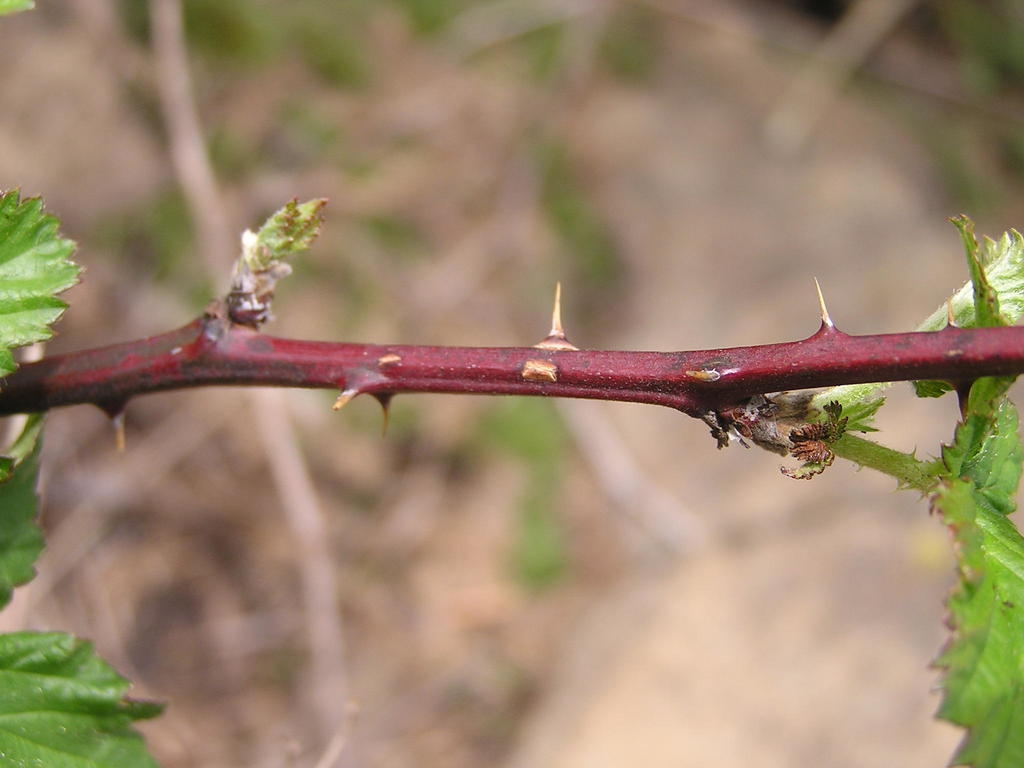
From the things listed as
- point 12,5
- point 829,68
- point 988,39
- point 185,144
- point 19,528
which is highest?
point 988,39

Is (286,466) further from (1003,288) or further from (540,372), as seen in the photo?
(1003,288)

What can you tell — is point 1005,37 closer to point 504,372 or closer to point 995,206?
point 995,206

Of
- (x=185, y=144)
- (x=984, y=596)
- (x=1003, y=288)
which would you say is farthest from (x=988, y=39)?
(x=984, y=596)

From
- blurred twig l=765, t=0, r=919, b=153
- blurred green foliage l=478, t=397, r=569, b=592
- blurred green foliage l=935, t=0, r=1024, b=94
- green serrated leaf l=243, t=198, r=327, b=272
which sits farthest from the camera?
blurred green foliage l=935, t=0, r=1024, b=94

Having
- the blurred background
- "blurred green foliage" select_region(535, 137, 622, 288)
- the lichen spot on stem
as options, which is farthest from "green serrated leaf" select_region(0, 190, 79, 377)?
"blurred green foliage" select_region(535, 137, 622, 288)

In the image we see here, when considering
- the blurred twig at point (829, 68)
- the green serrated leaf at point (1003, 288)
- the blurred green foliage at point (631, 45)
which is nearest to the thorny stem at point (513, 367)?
the green serrated leaf at point (1003, 288)

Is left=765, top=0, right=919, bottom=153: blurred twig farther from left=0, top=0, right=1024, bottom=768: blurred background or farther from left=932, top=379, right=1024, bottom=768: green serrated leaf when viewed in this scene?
left=932, top=379, right=1024, bottom=768: green serrated leaf
